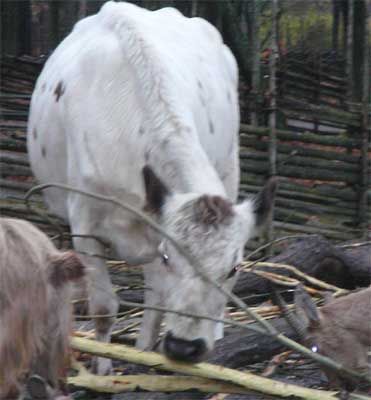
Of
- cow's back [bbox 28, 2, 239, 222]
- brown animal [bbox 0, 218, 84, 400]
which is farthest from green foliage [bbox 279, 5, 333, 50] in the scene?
brown animal [bbox 0, 218, 84, 400]

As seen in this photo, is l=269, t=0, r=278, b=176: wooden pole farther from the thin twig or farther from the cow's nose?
the cow's nose

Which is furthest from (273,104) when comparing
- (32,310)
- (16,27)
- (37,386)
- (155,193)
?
(32,310)

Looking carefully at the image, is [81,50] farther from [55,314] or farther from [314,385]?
[55,314]

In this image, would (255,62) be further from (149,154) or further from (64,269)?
(64,269)

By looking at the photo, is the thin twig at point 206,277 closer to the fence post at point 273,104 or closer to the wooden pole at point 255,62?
the fence post at point 273,104

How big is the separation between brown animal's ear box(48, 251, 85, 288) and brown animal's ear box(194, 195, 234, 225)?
3.59 ft

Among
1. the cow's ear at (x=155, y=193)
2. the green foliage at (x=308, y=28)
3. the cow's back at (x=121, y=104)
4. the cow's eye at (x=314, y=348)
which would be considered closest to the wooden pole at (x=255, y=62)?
the green foliage at (x=308, y=28)

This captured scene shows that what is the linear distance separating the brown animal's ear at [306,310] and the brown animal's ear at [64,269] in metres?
1.34

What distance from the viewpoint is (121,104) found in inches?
215

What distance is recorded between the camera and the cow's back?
5.33 metres

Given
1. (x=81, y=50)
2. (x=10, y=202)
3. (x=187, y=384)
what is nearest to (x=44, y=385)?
(x=187, y=384)

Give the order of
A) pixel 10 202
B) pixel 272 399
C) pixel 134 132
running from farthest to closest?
pixel 10 202
pixel 134 132
pixel 272 399

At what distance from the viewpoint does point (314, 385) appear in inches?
188

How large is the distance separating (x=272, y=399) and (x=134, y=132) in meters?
1.70
